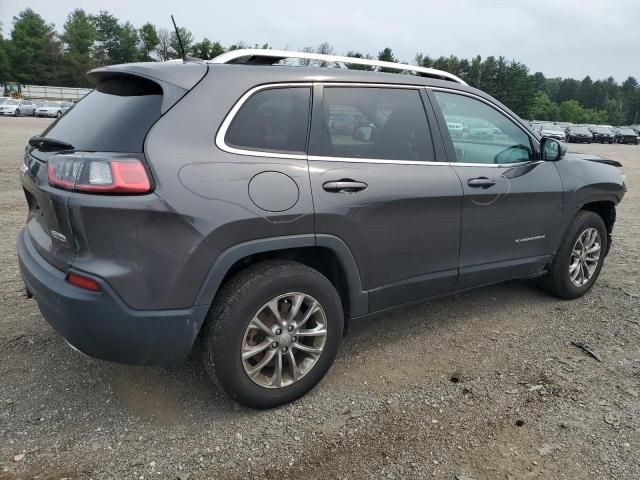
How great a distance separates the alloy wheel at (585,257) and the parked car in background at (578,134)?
3903 centimetres

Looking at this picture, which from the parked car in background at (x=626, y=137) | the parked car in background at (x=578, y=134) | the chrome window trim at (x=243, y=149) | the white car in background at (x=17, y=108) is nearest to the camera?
the chrome window trim at (x=243, y=149)

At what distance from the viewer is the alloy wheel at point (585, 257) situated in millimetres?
4375

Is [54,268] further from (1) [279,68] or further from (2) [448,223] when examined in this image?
(2) [448,223]

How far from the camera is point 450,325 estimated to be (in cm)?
391

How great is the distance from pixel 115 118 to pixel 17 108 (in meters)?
42.8

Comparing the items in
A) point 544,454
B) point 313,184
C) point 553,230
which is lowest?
point 544,454

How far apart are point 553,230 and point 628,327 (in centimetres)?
92

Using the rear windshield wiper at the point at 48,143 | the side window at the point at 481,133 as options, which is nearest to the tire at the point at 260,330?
the rear windshield wiper at the point at 48,143

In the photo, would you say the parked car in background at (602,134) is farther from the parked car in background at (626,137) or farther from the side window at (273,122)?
the side window at (273,122)

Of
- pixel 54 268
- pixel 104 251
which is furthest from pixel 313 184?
pixel 54 268

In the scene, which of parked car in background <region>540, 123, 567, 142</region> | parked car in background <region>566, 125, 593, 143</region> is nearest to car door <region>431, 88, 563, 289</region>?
parked car in background <region>540, 123, 567, 142</region>

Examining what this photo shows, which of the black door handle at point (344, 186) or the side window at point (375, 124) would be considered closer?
the black door handle at point (344, 186)

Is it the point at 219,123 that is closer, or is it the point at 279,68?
the point at 219,123

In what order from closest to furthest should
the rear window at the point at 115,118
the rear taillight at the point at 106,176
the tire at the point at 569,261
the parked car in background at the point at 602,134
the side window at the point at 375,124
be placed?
the rear taillight at the point at 106,176 → the rear window at the point at 115,118 → the side window at the point at 375,124 → the tire at the point at 569,261 → the parked car in background at the point at 602,134
